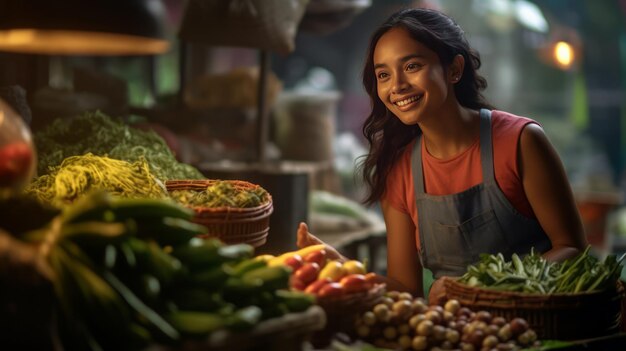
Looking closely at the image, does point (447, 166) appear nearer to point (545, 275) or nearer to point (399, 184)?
point (399, 184)

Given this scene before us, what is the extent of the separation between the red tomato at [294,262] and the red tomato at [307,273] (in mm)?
26

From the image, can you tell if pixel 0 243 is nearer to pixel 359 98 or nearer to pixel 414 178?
pixel 414 178

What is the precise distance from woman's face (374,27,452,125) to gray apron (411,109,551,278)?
1.14 ft

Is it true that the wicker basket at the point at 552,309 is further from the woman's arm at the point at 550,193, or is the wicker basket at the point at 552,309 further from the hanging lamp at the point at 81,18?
the hanging lamp at the point at 81,18

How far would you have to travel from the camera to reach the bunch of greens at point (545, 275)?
10.6 ft

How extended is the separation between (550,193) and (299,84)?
927cm

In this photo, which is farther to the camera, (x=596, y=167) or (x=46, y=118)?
(x=596, y=167)

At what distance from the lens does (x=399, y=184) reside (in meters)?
4.24

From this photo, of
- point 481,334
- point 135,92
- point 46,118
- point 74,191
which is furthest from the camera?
point 135,92

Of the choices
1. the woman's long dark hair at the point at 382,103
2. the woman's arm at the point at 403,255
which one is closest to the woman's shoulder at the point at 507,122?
the woman's long dark hair at the point at 382,103

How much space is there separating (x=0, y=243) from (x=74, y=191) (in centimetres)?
125

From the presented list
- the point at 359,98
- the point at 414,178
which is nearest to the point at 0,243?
the point at 414,178

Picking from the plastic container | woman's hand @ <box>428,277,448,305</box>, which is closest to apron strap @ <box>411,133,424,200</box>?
woman's hand @ <box>428,277,448,305</box>

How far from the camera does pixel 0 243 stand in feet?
6.76
